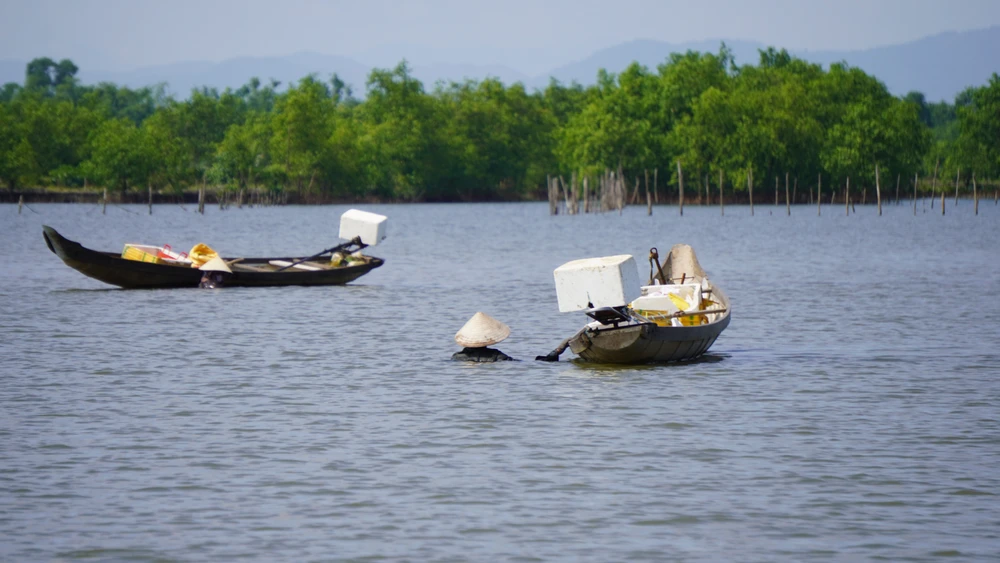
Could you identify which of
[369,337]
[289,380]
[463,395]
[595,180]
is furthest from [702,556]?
[595,180]

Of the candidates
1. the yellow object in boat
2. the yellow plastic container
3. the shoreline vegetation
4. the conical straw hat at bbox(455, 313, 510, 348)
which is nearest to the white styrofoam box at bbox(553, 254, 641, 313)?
the conical straw hat at bbox(455, 313, 510, 348)

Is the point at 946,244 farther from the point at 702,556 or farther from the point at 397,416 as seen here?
the point at 702,556

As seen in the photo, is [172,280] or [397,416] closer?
[397,416]

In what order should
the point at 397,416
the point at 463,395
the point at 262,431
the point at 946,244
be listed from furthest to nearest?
the point at 946,244
the point at 463,395
the point at 397,416
the point at 262,431

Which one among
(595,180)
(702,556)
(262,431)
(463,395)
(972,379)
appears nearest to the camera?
(702,556)

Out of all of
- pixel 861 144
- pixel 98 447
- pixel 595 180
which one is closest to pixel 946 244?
pixel 98 447

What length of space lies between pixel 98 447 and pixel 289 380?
20.2 feet

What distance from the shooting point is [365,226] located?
4081cm

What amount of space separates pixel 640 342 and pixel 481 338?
3060 mm

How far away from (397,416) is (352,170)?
507ft

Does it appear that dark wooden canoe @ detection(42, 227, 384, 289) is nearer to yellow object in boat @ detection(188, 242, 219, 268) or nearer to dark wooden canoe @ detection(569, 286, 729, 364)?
yellow object in boat @ detection(188, 242, 219, 268)

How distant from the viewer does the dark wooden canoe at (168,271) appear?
38375 millimetres

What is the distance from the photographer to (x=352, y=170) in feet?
563

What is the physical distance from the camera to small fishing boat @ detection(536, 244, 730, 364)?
2250 cm
